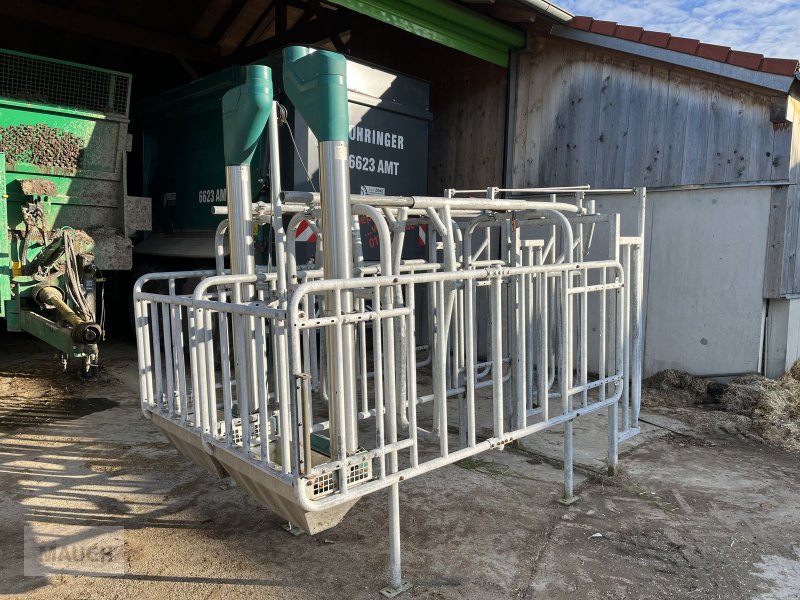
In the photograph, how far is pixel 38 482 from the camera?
356cm

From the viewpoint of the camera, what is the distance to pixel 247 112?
8.93 feet

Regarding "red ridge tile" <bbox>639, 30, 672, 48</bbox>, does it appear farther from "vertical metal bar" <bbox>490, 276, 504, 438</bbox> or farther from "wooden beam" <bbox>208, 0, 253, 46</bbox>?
"wooden beam" <bbox>208, 0, 253, 46</bbox>

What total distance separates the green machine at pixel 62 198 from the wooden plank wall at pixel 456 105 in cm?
347

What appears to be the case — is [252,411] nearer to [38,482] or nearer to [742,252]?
[38,482]

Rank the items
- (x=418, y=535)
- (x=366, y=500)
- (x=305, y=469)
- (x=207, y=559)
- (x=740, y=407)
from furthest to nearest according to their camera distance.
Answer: (x=740, y=407)
(x=366, y=500)
(x=418, y=535)
(x=207, y=559)
(x=305, y=469)

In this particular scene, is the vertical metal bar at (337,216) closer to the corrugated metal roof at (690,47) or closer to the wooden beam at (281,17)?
the corrugated metal roof at (690,47)

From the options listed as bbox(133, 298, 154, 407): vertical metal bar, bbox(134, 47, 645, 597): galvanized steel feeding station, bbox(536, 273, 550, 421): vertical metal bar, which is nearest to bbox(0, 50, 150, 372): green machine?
bbox(133, 298, 154, 407): vertical metal bar

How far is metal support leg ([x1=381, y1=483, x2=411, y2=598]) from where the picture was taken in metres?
2.48

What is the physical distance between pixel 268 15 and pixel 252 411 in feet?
29.9

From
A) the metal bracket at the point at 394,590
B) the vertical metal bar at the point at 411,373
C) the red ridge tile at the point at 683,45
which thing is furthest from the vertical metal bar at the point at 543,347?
the red ridge tile at the point at 683,45

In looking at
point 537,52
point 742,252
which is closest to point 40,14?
point 537,52

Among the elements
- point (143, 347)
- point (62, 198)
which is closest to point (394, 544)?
point (143, 347)

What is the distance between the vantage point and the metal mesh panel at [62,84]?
5453 millimetres

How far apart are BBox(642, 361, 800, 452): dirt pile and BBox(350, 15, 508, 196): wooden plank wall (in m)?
2.90
